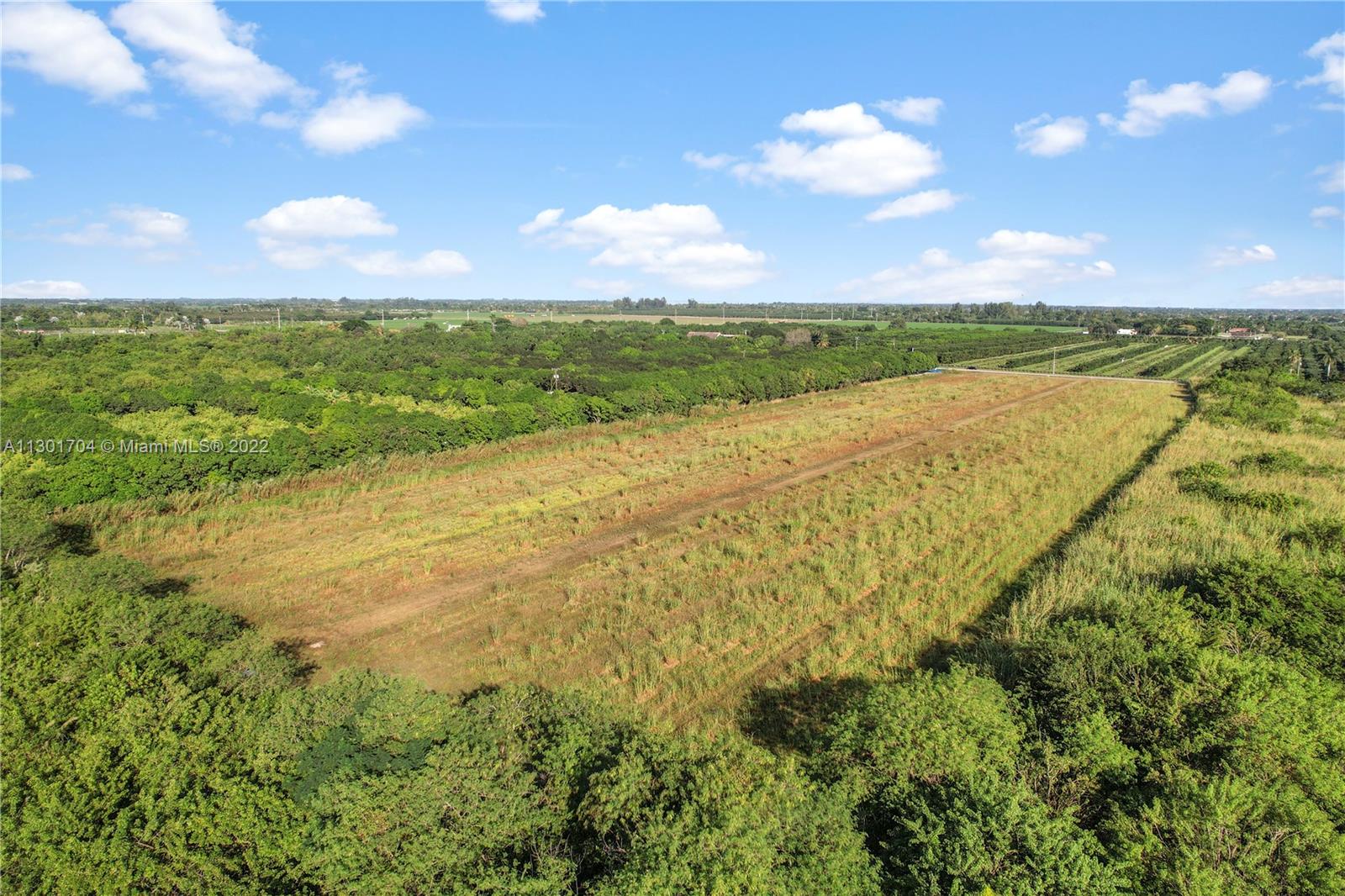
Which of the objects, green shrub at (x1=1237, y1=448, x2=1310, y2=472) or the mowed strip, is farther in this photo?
green shrub at (x1=1237, y1=448, x2=1310, y2=472)

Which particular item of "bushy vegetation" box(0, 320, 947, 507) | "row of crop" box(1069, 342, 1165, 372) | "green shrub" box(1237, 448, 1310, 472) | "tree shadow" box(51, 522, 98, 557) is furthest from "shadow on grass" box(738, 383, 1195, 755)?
"row of crop" box(1069, 342, 1165, 372)

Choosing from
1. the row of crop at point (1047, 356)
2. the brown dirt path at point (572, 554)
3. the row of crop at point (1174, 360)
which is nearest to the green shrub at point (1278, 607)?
the brown dirt path at point (572, 554)

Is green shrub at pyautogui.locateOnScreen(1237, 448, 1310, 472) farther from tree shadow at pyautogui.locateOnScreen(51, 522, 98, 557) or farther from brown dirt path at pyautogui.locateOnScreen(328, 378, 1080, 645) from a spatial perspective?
tree shadow at pyautogui.locateOnScreen(51, 522, 98, 557)

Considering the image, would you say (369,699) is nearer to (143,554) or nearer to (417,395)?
(143,554)

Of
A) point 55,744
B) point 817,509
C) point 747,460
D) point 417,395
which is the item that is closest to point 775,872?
point 55,744

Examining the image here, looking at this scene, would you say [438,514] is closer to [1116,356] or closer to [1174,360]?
[1174,360]
